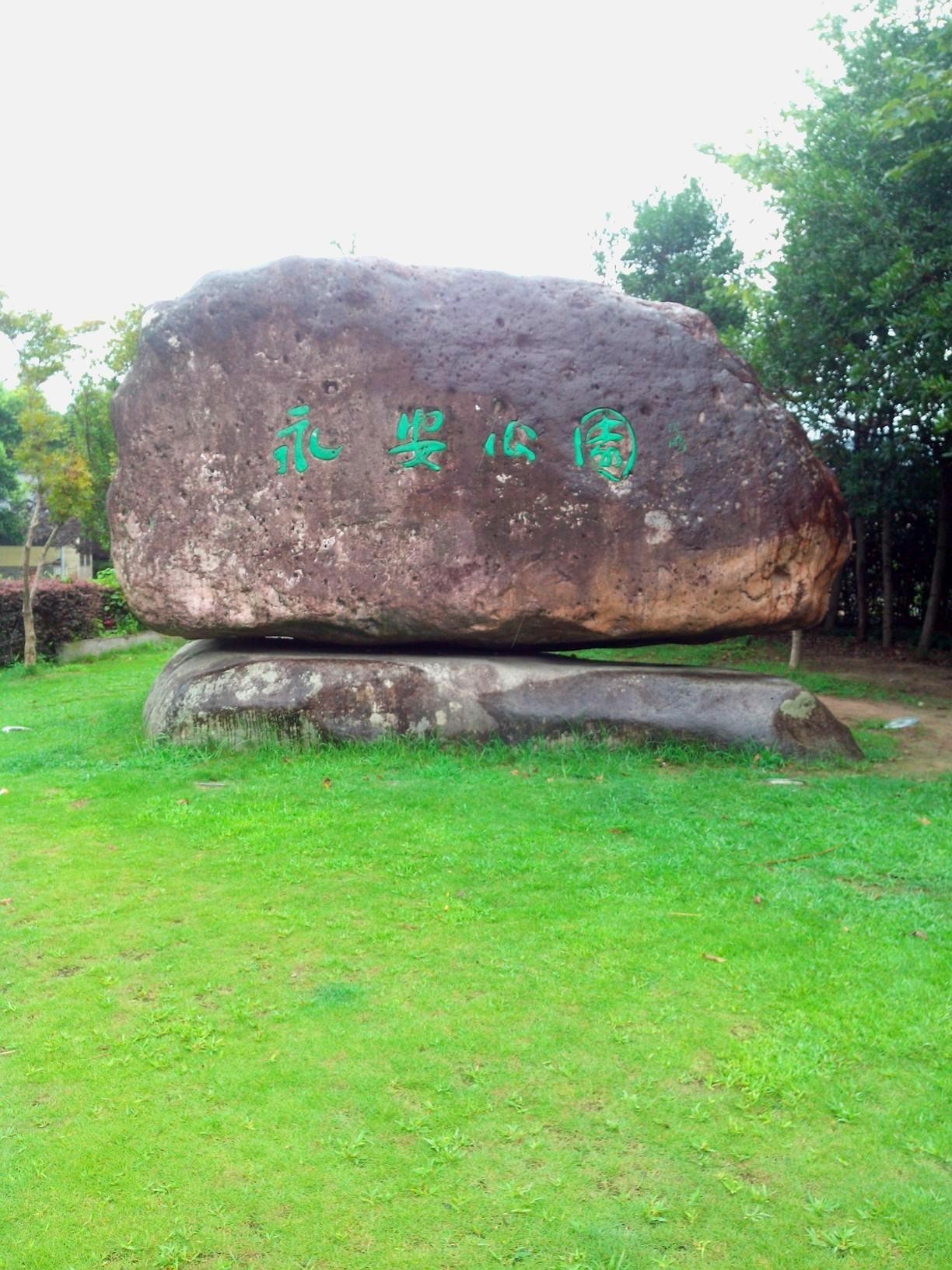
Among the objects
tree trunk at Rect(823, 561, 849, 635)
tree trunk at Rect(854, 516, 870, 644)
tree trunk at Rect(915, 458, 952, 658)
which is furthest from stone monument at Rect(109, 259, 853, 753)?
A: tree trunk at Rect(823, 561, 849, 635)

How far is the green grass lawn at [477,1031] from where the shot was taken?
2.55 metres

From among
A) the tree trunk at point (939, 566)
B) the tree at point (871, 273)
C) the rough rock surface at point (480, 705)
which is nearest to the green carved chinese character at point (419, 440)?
the rough rock surface at point (480, 705)

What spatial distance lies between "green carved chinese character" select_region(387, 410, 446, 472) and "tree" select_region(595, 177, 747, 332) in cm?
885

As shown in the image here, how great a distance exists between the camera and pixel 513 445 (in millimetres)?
7684

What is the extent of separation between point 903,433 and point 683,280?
16.0 ft

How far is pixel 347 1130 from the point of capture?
2900 mm

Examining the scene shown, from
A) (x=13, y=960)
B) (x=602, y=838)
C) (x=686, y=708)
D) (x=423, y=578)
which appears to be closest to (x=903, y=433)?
(x=686, y=708)

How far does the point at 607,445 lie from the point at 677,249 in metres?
9.38

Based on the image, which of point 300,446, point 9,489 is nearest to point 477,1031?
point 300,446

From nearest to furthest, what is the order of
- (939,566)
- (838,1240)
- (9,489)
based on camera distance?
(838,1240) < (939,566) < (9,489)

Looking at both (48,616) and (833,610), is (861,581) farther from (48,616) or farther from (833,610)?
(48,616)

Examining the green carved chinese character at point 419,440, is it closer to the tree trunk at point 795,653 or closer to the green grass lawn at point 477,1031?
the green grass lawn at point 477,1031

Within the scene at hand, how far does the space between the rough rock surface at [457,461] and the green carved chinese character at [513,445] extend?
0.01m

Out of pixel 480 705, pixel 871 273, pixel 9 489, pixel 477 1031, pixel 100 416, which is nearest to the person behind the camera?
pixel 477 1031
